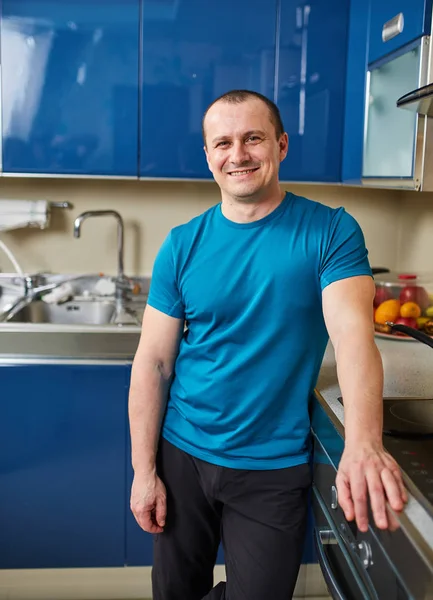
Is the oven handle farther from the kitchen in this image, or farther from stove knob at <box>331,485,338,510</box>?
the kitchen

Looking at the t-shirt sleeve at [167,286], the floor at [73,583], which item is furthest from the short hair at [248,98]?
the floor at [73,583]

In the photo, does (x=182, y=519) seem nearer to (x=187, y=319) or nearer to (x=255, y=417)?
(x=255, y=417)

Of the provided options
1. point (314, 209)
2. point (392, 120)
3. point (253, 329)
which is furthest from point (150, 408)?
point (392, 120)

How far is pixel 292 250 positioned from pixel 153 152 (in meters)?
1.17

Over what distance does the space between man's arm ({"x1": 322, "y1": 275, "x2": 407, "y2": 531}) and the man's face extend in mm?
246

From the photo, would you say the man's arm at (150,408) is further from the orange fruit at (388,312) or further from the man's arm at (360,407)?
the orange fruit at (388,312)

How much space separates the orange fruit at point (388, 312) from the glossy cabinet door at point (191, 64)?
0.78m

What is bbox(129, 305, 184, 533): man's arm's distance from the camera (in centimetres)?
134

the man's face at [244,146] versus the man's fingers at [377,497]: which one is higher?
Result: the man's face at [244,146]

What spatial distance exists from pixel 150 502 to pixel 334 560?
1.26 feet

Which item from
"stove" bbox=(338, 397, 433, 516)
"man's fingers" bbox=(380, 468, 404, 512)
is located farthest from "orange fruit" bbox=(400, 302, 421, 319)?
"man's fingers" bbox=(380, 468, 404, 512)

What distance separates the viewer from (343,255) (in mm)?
1177

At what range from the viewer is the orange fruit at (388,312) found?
1904 millimetres

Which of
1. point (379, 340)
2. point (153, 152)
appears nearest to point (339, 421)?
point (379, 340)
